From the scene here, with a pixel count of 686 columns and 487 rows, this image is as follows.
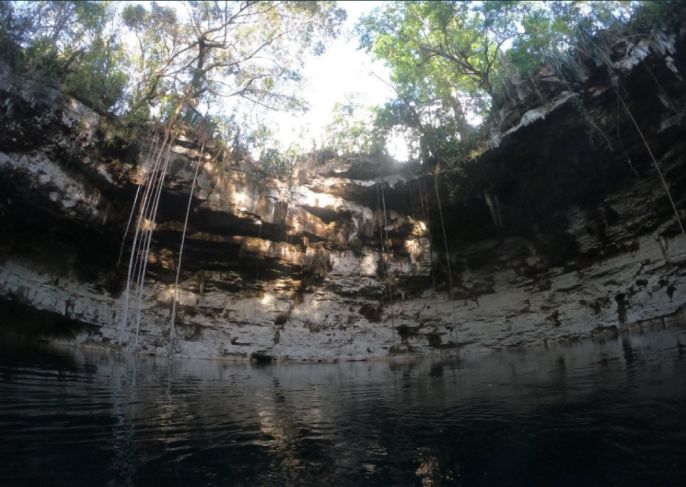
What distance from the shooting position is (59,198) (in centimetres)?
1047

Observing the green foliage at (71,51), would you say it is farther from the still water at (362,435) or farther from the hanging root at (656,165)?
the hanging root at (656,165)

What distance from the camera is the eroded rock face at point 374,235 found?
Result: 1051 centimetres

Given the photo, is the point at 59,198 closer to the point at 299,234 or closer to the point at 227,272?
the point at 227,272

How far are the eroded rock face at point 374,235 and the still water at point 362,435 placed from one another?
7.32 metres

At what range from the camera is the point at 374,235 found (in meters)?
14.9

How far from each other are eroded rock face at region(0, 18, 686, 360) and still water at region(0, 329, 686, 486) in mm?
7322

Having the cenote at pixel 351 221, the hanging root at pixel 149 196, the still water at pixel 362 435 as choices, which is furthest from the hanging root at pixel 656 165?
the hanging root at pixel 149 196

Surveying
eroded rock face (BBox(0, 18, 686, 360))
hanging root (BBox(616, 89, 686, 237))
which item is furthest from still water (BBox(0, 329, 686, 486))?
hanging root (BBox(616, 89, 686, 237))

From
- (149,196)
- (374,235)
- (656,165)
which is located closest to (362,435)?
(149,196)

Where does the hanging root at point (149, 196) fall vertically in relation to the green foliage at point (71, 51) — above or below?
below

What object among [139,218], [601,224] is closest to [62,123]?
[139,218]

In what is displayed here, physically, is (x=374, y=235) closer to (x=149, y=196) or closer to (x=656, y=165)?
(x=149, y=196)

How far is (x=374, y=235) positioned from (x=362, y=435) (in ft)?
39.1

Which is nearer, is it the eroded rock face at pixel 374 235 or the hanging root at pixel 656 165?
the eroded rock face at pixel 374 235
